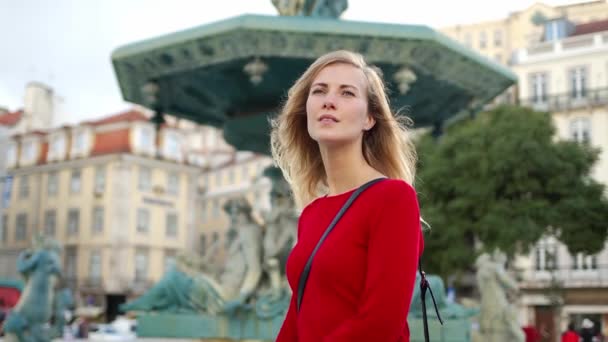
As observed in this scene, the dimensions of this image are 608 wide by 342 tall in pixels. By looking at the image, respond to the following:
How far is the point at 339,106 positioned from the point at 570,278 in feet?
131

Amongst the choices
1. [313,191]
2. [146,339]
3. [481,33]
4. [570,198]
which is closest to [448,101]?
[146,339]

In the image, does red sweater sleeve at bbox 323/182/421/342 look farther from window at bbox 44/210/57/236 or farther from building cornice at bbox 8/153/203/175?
window at bbox 44/210/57/236

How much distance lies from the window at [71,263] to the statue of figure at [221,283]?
151ft

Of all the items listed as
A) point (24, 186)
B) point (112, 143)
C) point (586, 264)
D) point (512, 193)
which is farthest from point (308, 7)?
point (24, 186)

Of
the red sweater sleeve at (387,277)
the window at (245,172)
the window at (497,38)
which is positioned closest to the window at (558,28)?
the window at (497,38)

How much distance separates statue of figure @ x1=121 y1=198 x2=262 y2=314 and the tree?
19.4 m

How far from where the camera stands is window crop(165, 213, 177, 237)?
184ft

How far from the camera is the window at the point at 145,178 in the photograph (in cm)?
5303

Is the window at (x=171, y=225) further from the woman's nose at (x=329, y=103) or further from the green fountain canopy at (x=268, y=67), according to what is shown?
the woman's nose at (x=329, y=103)

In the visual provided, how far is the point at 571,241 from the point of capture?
91.0 ft

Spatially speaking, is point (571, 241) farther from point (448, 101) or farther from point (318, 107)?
point (318, 107)

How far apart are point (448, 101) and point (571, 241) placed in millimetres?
20987

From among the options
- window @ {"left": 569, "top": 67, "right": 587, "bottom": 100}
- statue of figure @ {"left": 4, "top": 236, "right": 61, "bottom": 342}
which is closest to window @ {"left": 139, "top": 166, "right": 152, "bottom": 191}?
window @ {"left": 569, "top": 67, "right": 587, "bottom": 100}

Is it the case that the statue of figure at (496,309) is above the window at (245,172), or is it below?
below
